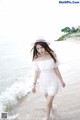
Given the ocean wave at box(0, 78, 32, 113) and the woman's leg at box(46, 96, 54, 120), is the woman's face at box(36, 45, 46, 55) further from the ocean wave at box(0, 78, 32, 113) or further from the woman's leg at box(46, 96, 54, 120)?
the ocean wave at box(0, 78, 32, 113)

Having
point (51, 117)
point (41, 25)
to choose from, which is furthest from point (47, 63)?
point (41, 25)

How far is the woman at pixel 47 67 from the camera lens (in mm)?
2488

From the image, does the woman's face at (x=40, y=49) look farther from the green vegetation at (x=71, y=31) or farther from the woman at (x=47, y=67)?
the green vegetation at (x=71, y=31)

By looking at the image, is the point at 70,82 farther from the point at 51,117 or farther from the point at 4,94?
the point at 51,117

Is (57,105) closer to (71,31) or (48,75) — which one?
(48,75)

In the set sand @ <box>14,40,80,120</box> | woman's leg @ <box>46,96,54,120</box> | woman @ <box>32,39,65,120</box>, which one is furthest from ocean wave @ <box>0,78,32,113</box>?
woman @ <box>32,39,65,120</box>

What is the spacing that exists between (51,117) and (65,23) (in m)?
3.40

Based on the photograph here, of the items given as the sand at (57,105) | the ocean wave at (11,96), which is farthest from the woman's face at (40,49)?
the ocean wave at (11,96)

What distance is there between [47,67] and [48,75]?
7 centimetres

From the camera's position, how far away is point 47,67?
249 cm

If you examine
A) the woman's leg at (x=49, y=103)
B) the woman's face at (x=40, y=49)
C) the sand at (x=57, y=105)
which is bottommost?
the sand at (x=57, y=105)

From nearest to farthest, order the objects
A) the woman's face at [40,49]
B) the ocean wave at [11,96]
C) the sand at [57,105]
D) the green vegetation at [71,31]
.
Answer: the woman's face at [40,49]
the sand at [57,105]
the ocean wave at [11,96]
the green vegetation at [71,31]

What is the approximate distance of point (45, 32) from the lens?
702 centimetres

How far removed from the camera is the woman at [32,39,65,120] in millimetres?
2488
